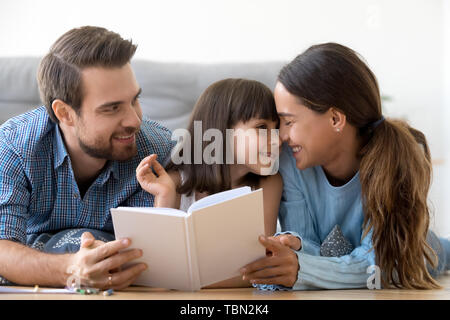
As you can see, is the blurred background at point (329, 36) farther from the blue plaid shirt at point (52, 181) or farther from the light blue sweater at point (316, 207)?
the light blue sweater at point (316, 207)

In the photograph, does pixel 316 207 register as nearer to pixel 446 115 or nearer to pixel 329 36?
pixel 329 36

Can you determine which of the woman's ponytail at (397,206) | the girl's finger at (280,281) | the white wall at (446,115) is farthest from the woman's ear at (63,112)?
the white wall at (446,115)

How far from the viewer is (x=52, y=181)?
4.09ft

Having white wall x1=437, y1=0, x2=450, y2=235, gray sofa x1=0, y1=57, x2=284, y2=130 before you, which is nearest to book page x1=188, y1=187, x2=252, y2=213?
gray sofa x1=0, y1=57, x2=284, y2=130

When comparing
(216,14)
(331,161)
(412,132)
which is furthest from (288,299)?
(216,14)

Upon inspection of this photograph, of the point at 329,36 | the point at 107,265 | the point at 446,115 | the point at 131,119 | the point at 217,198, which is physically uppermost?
the point at 329,36

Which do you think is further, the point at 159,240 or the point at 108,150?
the point at 108,150

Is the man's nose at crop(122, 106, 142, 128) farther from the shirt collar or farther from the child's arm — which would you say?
the child's arm

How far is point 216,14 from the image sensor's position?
2.53 m

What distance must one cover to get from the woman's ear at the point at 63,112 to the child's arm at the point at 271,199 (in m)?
0.51

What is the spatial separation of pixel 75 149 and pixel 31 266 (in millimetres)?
367

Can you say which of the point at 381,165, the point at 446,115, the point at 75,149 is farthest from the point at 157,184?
the point at 446,115

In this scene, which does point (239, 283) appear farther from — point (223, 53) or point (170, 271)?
point (223, 53)

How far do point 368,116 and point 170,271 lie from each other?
607mm
